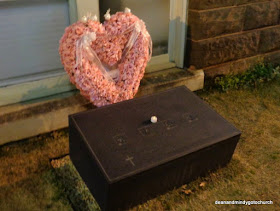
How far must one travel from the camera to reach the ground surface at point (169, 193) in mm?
2115

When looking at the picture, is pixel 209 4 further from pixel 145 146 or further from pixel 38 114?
pixel 38 114

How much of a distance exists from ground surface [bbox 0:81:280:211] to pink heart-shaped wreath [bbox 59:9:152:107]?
2.02ft

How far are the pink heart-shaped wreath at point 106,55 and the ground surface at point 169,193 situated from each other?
61 centimetres

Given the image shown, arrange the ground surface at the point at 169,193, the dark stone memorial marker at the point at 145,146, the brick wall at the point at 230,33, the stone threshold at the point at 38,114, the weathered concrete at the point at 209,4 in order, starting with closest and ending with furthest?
the dark stone memorial marker at the point at 145,146
the ground surface at the point at 169,193
the stone threshold at the point at 38,114
the weathered concrete at the point at 209,4
the brick wall at the point at 230,33

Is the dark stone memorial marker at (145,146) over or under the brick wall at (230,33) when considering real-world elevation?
under

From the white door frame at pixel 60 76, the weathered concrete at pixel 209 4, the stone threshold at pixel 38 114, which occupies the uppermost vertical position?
the weathered concrete at pixel 209 4

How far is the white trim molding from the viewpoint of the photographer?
10.2 feet

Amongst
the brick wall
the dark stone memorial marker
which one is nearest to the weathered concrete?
the brick wall

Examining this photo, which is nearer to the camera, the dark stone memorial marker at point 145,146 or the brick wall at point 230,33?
the dark stone memorial marker at point 145,146

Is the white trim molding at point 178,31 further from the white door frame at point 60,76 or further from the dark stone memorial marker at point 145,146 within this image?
the dark stone memorial marker at point 145,146

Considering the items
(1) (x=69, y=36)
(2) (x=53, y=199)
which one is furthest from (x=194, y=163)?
(1) (x=69, y=36)

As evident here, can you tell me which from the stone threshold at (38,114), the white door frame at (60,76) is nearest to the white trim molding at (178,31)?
the white door frame at (60,76)

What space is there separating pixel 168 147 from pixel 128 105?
0.45m

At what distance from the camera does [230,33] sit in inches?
132
